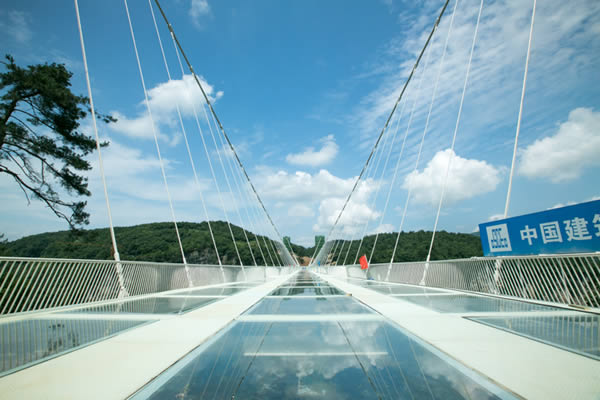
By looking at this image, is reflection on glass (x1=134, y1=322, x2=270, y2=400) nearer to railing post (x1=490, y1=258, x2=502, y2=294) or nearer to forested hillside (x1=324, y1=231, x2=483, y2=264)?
railing post (x1=490, y1=258, x2=502, y2=294)

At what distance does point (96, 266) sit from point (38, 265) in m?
0.88

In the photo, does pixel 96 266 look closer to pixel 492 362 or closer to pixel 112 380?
pixel 112 380

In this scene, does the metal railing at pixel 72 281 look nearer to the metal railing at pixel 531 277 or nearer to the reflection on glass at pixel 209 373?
the reflection on glass at pixel 209 373

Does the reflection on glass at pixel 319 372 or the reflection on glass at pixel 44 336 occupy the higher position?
the reflection on glass at pixel 44 336

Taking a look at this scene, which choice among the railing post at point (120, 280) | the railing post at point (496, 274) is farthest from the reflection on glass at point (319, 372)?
the railing post at point (496, 274)

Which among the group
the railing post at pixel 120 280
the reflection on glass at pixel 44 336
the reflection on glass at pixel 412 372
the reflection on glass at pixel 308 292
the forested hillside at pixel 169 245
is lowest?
the reflection on glass at pixel 308 292

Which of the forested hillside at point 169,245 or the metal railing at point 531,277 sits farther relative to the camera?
the forested hillside at point 169,245

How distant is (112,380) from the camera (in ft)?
5.19

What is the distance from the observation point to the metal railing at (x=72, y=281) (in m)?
3.80

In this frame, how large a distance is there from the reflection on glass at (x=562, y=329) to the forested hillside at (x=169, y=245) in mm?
13712

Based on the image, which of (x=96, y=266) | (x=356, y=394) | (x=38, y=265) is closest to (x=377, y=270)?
(x=96, y=266)

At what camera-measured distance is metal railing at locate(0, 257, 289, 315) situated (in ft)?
12.5

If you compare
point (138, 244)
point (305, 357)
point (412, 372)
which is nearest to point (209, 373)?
point (305, 357)

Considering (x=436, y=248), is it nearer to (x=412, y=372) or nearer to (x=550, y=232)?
(x=550, y=232)
